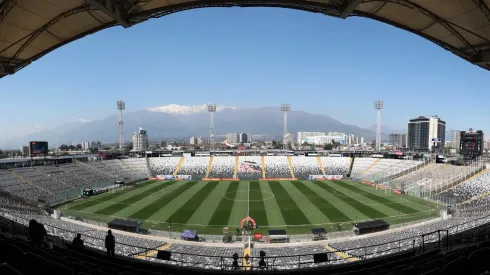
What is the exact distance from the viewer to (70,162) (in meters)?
57.4

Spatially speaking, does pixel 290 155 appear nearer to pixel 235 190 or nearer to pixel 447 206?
pixel 235 190

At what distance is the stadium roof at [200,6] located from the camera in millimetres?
8539

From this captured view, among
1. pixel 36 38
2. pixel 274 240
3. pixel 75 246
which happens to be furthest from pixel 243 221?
pixel 36 38

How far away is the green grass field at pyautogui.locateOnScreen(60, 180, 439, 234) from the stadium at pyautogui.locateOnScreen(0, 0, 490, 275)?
8.9 inches

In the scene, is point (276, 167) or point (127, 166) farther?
point (276, 167)

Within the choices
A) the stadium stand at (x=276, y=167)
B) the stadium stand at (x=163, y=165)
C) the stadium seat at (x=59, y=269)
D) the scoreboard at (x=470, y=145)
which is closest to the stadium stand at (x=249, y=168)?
the stadium stand at (x=276, y=167)

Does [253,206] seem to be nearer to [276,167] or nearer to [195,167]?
[276,167]

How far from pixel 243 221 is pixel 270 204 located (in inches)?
333

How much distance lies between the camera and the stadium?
8312 mm

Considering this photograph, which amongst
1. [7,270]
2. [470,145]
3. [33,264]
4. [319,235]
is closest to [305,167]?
[470,145]

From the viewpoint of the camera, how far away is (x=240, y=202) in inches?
1501

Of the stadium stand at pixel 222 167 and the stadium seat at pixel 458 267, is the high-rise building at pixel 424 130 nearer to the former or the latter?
the stadium stand at pixel 222 167

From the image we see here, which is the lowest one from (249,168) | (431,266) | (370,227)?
(370,227)

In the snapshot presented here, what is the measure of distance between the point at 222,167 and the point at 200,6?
190 feet
